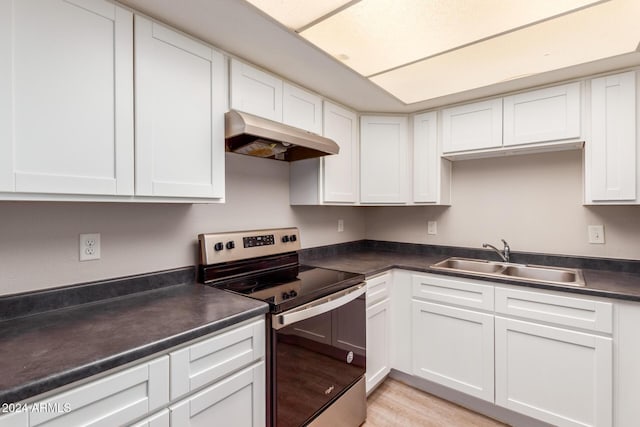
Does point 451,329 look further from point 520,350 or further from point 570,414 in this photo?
point 570,414

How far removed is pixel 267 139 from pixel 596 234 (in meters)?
2.21

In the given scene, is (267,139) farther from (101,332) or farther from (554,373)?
(554,373)

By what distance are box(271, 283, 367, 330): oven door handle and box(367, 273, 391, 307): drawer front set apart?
14cm

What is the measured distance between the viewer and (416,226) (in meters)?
2.81

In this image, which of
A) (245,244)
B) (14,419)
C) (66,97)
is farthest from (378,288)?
(66,97)

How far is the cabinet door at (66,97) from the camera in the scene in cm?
95

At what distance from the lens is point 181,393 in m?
1.03

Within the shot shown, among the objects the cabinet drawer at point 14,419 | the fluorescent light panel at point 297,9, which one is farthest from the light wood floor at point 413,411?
the fluorescent light panel at point 297,9

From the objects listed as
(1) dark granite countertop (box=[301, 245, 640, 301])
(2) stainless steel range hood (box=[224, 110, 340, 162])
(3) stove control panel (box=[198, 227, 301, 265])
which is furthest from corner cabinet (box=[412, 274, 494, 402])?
(2) stainless steel range hood (box=[224, 110, 340, 162])

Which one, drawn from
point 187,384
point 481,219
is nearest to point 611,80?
point 481,219

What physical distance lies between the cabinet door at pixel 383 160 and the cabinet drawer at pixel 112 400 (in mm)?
1893

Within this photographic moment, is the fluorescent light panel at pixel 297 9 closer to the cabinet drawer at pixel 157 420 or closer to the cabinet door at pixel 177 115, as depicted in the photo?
the cabinet door at pixel 177 115

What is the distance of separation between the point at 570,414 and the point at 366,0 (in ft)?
7.55

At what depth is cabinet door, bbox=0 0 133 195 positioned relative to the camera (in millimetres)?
945
